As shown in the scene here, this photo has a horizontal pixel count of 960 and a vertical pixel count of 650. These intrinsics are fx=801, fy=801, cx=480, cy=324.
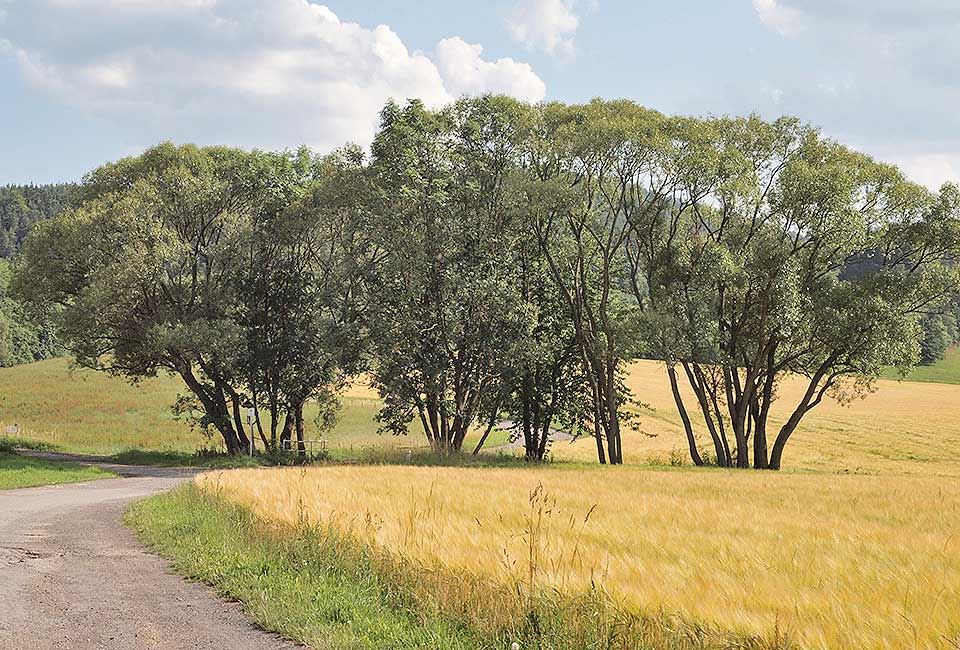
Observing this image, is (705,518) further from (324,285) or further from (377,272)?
(324,285)

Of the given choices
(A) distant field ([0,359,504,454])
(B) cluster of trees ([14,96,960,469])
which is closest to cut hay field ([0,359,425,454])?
(A) distant field ([0,359,504,454])

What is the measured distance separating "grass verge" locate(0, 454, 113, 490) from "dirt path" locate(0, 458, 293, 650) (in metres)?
16.3

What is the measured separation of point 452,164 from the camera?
4234 cm

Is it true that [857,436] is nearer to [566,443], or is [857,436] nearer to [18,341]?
[566,443]

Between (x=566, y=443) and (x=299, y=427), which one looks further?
(x=566, y=443)

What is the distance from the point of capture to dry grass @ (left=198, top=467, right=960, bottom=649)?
611cm

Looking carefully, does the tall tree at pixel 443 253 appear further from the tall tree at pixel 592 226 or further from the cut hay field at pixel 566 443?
the cut hay field at pixel 566 443

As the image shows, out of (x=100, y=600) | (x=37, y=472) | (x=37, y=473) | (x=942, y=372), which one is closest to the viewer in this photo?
(x=100, y=600)

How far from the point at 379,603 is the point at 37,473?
106 feet

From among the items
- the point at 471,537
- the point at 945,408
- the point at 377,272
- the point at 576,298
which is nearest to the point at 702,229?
the point at 576,298

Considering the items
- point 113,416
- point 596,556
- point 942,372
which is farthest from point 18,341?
point 942,372

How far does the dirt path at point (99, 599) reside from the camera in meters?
8.66

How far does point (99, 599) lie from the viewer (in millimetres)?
10562

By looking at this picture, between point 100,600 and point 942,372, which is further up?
point 942,372
